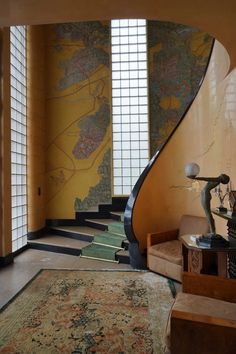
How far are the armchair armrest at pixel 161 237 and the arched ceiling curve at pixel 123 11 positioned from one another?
2774mm

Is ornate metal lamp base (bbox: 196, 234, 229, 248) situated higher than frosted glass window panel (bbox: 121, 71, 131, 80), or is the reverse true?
frosted glass window panel (bbox: 121, 71, 131, 80)

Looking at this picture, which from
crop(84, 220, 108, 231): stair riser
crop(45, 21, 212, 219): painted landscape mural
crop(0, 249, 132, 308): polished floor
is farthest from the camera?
crop(45, 21, 212, 219): painted landscape mural

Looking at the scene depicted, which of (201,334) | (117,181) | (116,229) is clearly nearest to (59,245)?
(116,229)

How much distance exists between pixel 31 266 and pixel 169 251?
7.25 feet

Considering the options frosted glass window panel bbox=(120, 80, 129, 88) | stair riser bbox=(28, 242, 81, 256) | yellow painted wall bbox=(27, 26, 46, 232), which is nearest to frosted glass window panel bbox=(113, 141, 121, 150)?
frosted glass window panel bbox=(120, 80, 129, 88)

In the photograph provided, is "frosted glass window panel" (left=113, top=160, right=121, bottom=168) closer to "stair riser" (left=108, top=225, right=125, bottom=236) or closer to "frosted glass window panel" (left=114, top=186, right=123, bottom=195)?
"frosted glass window panel" (left=114, top=186, right=123, bottom=195)

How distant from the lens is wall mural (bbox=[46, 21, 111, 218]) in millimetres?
6297

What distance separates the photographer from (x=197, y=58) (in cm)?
616

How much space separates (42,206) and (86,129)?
81.4 inches

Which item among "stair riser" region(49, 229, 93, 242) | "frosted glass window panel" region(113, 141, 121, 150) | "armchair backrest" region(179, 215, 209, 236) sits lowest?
"stair riser" region(49, 229, 93, 242)

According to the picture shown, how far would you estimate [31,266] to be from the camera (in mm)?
4234

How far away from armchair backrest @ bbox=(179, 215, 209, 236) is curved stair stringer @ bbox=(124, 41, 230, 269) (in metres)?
0.18

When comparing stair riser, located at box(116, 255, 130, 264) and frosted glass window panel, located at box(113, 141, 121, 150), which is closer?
stair riser, located at box(116, 255, 130, 264)

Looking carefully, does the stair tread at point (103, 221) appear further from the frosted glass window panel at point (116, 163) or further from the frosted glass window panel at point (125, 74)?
the frosted glass window panel at point (125, 74)
